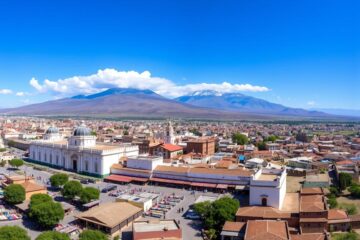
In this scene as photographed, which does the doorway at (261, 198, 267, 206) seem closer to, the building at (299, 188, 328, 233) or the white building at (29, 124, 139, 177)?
the building at (299, 188, 328, 233)

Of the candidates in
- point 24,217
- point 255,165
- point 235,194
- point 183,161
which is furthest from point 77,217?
point 255,165

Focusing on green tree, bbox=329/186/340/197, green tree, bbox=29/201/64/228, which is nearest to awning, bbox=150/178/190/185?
green tree, bbox=329/186/340/197

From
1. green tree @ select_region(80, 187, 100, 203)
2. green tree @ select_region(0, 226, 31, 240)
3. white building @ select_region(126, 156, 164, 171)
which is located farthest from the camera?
white building @ select_region(126, 156, 164, 171)

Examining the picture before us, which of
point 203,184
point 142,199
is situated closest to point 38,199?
point 142,199

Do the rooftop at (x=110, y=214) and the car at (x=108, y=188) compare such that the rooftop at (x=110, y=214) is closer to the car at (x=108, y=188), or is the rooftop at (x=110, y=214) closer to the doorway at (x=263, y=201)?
the car at (x=108, y=188)

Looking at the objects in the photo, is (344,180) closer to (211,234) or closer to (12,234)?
(211,234)

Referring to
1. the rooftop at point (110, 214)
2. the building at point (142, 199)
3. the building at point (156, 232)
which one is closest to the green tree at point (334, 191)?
the building at point (142, 199)
